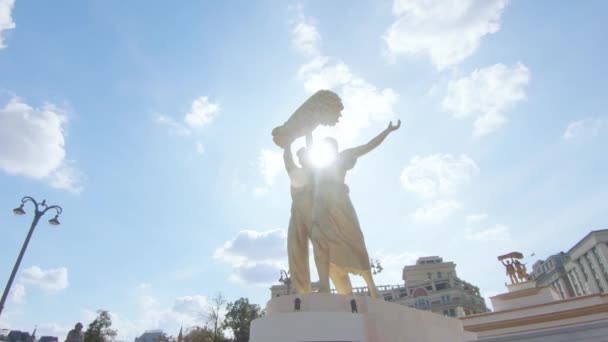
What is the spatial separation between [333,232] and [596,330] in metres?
4.60

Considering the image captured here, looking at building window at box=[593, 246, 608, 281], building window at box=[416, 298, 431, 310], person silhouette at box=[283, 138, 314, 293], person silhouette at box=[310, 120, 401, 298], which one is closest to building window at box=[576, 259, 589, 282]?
building window at box=[593, 246, 608, 281]

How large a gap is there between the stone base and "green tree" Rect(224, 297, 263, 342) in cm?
3463

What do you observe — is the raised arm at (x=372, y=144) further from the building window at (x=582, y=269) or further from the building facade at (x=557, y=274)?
the building facade at (x=557, y=274)

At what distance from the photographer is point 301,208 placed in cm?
873

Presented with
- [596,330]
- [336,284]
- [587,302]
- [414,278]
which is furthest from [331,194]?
[414,278]

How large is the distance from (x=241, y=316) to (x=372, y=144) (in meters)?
37.0

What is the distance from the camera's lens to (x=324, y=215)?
8148 mm

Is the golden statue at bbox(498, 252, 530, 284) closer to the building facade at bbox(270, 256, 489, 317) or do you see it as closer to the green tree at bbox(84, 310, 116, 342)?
the building facade at bbox(270, 256, 489, 317)

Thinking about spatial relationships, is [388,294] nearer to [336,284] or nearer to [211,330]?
[211,330]

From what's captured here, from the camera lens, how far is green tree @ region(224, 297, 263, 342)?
39062 mm

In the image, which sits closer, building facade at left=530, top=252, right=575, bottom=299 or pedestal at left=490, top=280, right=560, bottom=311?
pedestal at left=490, top=280, right=560, bottom=311

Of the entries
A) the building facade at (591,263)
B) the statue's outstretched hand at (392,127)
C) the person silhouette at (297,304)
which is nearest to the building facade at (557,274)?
the building facade at (591,263)

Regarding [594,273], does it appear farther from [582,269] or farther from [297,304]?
[297,304]

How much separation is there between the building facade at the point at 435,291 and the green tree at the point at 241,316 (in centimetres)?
375
